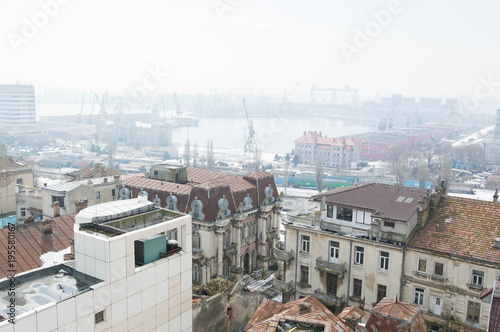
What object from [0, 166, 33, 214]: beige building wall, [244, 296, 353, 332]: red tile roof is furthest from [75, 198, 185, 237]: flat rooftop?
[0, 166, 33, 214]: beige building wall

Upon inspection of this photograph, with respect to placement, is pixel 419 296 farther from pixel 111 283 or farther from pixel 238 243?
pixel 111 283

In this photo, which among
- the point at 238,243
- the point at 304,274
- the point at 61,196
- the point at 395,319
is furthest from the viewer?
the point at 61,196

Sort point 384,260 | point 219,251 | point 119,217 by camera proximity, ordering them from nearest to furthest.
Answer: point 119,217 → point 384,260 → point 219,251

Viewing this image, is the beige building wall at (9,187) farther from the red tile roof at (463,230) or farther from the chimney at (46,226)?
the red tile roof at (463,230)

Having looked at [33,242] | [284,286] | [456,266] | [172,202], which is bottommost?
[284,286]

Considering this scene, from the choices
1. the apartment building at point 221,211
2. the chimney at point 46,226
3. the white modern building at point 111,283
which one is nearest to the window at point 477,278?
the white modern building at point 111,283

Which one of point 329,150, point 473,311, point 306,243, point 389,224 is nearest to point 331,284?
point 306,243
